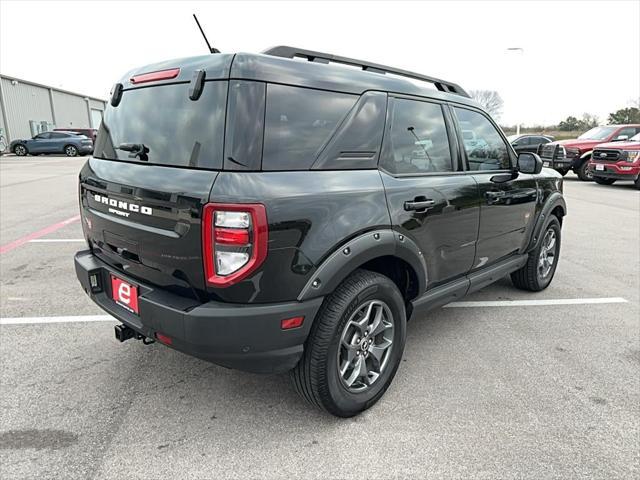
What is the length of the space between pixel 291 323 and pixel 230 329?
0.93ft

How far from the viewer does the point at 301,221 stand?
82.3 inches

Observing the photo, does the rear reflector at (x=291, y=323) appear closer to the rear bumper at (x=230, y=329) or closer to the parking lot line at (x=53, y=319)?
the rear bumper at (x=230, y=329)

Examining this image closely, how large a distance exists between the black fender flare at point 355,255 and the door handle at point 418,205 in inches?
6.8

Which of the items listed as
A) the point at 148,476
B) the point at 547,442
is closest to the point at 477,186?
the point at 547,442

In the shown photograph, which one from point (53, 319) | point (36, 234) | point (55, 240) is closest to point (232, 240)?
point (53, 319)

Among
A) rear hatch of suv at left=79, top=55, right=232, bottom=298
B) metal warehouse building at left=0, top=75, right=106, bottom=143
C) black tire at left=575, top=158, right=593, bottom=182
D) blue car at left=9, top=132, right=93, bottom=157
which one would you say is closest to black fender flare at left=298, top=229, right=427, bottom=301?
rear hatch of suv at left=79, top=55, right=232, bottom=298

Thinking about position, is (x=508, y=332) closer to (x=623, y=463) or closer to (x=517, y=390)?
(x=517, y=390)

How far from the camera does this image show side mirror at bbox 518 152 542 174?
12.3ft

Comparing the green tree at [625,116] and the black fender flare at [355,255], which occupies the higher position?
the green tree at [625,116]

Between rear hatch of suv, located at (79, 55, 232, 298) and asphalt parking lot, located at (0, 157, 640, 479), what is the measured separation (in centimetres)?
80

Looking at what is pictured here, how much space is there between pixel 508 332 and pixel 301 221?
239 centimetres

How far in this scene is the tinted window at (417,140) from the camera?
267 centimetres

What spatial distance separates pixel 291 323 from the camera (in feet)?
7.00

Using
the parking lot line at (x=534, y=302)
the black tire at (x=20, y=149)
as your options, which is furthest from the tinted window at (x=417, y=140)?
the black tire at (x=20, y=149)
